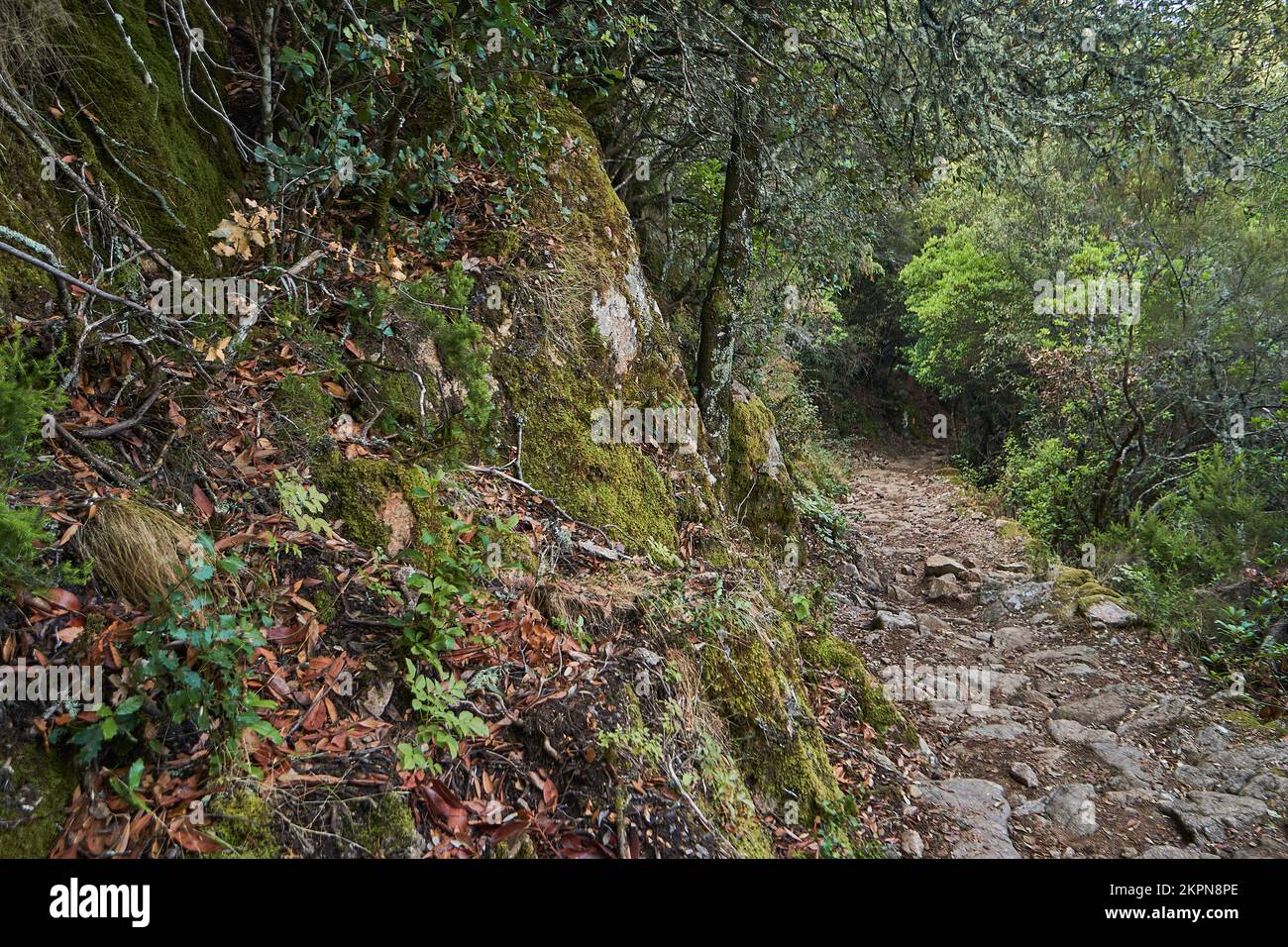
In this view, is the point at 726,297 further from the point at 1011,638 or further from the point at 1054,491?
the point at 1054,491

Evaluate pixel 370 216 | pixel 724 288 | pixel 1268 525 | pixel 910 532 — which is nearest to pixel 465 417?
pixel 370 216

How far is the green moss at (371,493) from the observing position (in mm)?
3150

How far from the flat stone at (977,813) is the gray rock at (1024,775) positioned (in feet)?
0.80

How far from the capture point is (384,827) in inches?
86.8

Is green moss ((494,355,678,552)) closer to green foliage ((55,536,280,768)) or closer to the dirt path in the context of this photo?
green foliage ((55,536,280,768))

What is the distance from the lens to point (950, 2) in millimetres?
5176

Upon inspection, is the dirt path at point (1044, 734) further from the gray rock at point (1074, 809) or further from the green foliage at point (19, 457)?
the green foliage at point (19, 457)

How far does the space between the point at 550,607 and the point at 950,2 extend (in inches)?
210

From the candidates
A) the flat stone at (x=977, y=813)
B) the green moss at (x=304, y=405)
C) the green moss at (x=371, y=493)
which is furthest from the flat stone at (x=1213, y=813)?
the green moss at (x=304, y=405)

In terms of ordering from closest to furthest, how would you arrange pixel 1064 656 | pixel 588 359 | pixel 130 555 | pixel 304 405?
1. pixel 130 555
2. pixel 304 405
3. pixel 588 359
4. pixel 1064 656

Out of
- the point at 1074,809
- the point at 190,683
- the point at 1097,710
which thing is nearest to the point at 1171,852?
the point at 1074,809

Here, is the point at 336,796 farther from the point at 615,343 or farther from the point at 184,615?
the point at 615,343

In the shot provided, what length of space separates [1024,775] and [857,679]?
130 centimetres

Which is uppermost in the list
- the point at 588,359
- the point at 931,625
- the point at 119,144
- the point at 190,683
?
the point at 119,144
